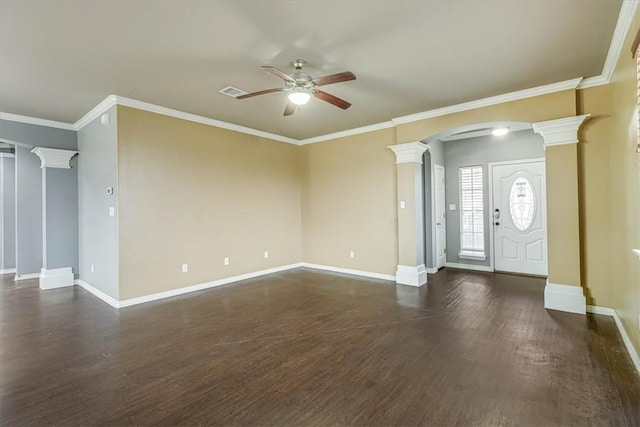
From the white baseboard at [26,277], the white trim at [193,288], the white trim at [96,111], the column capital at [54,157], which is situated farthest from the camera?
the white baseboard at [26,277]

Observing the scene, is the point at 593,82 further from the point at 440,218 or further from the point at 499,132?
the point at 440,218

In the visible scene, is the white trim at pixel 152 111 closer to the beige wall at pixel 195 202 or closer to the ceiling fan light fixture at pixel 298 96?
the beige wall at pixel 195 202

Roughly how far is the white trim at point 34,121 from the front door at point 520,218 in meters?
7.94

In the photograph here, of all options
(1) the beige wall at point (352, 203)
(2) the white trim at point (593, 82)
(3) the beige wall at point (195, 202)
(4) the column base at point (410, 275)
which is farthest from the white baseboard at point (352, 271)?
(2) the white trim at point (593, 82)

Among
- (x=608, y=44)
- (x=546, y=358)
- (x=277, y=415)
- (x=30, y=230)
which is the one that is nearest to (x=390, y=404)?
(x=277, y=415)

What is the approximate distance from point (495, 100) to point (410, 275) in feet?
9.50

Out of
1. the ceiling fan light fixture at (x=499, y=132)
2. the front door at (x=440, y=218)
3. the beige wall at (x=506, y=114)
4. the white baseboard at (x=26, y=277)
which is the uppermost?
the ceiling fan light fixture at (x=499, y=132)

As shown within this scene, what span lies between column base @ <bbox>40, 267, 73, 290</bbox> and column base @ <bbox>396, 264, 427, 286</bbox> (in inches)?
224

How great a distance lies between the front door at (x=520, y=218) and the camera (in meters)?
5.78

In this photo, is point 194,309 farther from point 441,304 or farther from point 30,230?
point 30,230

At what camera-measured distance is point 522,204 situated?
5949 millimetres

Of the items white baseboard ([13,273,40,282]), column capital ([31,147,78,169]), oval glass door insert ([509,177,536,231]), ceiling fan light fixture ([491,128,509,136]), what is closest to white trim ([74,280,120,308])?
white baseboard ([13,273,40,282])

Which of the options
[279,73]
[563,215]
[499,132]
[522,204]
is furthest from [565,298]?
[279,73]

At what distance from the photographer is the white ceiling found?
7.92ft
